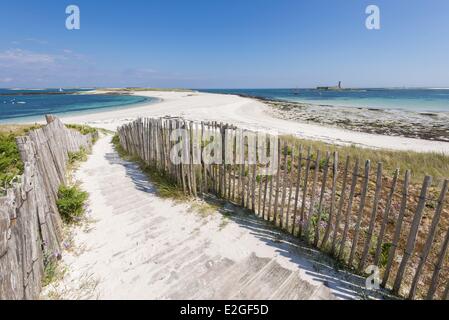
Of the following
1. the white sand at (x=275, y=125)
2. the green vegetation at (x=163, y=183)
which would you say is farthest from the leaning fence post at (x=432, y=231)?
the white sand at (x=275, y=125)

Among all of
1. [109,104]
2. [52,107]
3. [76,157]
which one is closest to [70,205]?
[76,157]

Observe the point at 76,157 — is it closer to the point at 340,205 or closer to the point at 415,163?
the point at 340,205

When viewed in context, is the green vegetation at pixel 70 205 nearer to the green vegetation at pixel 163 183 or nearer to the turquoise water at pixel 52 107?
the green vegetation at pixel 163 183

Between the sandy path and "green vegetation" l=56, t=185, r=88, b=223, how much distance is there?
0.93 feet

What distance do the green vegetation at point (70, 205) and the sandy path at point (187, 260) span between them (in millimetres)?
283

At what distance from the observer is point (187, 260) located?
12.0 ft

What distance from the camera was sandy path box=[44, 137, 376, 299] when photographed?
122 inches

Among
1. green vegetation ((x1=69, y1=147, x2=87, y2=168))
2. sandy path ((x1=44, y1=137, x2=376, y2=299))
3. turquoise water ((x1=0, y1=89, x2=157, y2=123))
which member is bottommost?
sandy path ((x1=44, y1=137, x2=376, y2=299))

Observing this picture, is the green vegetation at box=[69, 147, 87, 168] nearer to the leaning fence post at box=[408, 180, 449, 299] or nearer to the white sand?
the leaning fence post at box=[408, 180, 449, 299]

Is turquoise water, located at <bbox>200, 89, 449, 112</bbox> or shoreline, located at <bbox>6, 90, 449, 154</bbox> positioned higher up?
turquoise water, located at <bbox>200, 89, 449, 112</bbox>

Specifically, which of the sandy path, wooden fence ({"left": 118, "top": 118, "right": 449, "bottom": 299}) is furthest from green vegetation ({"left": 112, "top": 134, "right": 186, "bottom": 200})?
the sandy path

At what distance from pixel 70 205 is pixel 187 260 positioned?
8.96 ft

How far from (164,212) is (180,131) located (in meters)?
1.93
